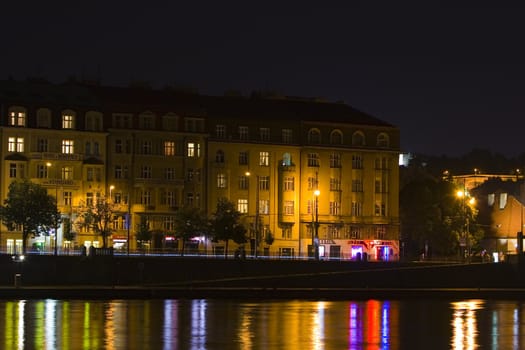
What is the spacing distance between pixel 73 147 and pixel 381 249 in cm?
4010

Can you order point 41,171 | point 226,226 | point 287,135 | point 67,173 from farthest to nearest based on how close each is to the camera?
1. point 287,135
2. point 67,173
3. point 226,226
4. point 41,171

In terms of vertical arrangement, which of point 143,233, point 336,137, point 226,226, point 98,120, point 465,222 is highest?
point 98,120

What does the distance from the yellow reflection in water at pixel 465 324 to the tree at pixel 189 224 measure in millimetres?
42717

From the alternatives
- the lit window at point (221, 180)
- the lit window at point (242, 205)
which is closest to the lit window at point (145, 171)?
the lit window at point (221, 180)

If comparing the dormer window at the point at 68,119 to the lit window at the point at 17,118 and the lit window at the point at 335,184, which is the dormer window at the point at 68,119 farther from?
the lit window at the point at 335,184

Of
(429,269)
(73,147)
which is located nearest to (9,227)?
(73,147)

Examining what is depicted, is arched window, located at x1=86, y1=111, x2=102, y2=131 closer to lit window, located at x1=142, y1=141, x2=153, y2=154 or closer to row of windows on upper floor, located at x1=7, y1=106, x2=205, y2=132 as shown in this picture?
row of windows on upper floor, located at x1=7, y1=106, x2=205, y2=132

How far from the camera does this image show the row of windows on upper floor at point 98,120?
132875 millimetres

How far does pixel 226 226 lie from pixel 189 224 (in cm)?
411

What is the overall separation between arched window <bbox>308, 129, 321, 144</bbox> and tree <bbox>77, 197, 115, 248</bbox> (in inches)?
1120

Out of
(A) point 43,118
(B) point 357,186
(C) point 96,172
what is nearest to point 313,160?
(B) point 357,186

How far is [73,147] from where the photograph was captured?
5335 inches

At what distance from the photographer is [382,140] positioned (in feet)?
502

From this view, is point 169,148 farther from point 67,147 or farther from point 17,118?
point 17,118
